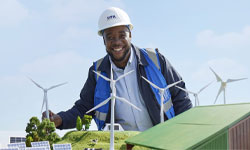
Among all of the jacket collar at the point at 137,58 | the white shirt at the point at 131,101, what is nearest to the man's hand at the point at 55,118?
the white shirt at the point at 131,101

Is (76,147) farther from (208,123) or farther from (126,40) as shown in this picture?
(208,123)

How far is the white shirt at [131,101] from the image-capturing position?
2728cm

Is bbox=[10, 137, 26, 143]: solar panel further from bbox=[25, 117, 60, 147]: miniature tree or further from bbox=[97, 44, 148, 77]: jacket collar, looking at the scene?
bbox=[97, 44, 148, 77]: jacket collar

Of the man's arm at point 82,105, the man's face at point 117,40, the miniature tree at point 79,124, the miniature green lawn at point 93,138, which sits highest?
the man's face at point 117,40

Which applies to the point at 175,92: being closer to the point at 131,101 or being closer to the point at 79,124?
the point at 131,101

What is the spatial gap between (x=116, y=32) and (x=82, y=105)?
7804mm

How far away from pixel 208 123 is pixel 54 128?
1752 centimetres

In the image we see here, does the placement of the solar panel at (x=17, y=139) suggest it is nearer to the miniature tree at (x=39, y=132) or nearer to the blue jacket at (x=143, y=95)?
the miniature tree at (x=39, y=132)

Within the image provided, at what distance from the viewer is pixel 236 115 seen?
49.4 ft

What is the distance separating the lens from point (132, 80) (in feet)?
90.5

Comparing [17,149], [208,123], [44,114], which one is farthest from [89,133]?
[208,123]

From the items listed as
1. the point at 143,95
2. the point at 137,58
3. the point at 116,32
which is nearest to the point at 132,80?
the point at 143,95

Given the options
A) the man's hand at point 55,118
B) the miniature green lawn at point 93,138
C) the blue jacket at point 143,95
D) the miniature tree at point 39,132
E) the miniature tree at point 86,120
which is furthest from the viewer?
the miniature tree at point 86,120

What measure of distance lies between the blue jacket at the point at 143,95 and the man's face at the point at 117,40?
1.90 m
